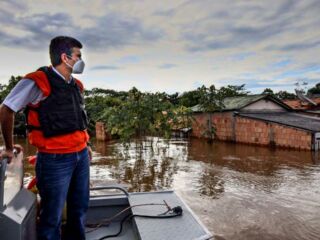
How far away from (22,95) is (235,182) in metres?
6.24

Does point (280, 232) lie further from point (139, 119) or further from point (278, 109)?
point (278, 109)

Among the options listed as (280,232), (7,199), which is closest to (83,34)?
(280,232)

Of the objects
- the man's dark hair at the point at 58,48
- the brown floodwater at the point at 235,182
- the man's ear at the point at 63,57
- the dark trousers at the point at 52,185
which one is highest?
the man's dark hair at the point at 58,48

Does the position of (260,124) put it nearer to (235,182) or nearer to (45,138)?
(235,182)

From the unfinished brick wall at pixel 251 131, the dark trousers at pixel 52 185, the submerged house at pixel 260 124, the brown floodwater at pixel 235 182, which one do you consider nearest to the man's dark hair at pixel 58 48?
the dark trousers at pixel 52 185

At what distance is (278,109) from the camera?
57.0ft

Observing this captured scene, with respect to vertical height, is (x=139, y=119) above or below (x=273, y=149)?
above

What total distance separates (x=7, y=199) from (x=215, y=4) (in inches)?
379

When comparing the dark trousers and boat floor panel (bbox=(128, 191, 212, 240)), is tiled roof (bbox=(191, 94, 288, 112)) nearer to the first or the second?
boat floor panel (bbox=(128, 191, 212, 240))

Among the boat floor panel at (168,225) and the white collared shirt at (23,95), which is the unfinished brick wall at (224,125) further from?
the white collared shirt at (23,95)

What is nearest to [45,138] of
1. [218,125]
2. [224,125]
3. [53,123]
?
[53,123]

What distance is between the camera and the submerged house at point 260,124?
12156mm

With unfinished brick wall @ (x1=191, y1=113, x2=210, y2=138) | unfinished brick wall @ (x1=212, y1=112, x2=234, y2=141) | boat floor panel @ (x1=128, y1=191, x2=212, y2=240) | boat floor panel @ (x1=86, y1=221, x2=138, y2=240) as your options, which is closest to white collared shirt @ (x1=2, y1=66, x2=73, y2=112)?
boat floor panel @ (x1=128, y1=191, x2=212, y2=240)

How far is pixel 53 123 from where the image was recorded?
2039 millimetres
